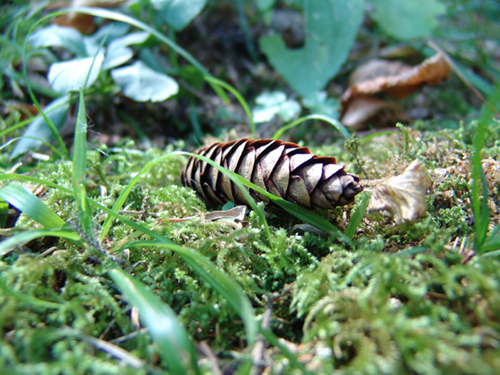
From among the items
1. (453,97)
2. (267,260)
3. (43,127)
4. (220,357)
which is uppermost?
(453,97)

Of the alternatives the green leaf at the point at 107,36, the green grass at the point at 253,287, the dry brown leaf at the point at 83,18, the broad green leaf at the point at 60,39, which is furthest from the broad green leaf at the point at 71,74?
the dry brown leaf at the point at 83,18

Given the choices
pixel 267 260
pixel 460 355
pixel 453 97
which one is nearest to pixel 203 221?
pixel 267 260

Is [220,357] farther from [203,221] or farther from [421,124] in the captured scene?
[421,124]

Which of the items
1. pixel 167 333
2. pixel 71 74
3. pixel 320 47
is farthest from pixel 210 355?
pixel 320 47

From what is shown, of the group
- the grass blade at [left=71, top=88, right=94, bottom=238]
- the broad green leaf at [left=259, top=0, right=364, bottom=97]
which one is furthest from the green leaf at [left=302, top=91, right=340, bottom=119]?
the grass blade at [left=71, top=88, right=94, bottom=238]

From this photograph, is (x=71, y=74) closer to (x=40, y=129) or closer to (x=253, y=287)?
(x=40, y=129)
